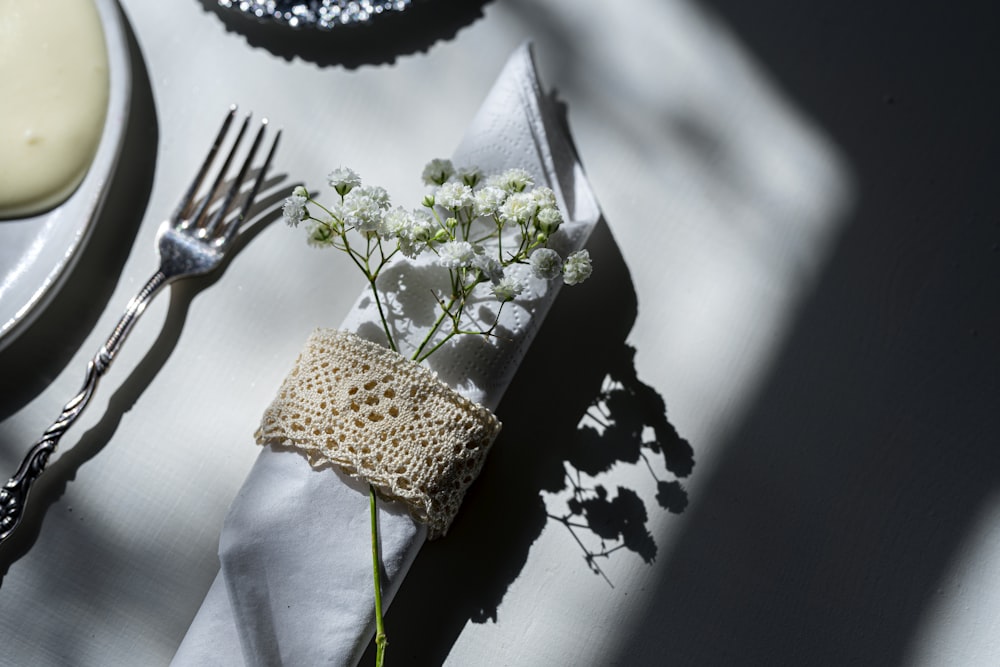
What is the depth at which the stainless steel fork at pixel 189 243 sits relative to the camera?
0.58 meters

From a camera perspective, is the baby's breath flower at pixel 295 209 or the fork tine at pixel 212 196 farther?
the fork tine at pixel 212 196

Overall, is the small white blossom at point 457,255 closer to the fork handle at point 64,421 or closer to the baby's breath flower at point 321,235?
the baby's breath flower at point 321,235

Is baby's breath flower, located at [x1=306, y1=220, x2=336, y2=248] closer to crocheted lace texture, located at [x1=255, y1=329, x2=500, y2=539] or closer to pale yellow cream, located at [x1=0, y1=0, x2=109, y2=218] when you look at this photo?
crocheted lace texture, located at [x1=255, y1=329, x2=500, y2=539]

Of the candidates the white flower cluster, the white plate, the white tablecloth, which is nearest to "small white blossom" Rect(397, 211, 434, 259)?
the white flower cluster

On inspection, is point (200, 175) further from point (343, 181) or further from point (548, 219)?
point (548, 219)

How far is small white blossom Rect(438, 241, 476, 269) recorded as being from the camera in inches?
19.6

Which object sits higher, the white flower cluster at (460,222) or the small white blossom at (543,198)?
the small white blossom at (543,198)

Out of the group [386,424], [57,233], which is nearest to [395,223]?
[386,424]

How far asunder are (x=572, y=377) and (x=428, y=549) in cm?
15

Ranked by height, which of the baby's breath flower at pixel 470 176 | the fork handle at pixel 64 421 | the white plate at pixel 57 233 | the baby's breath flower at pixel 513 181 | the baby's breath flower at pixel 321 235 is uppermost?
the baby's breath flower at pixel 513 181

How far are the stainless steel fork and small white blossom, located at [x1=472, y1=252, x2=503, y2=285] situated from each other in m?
0.21

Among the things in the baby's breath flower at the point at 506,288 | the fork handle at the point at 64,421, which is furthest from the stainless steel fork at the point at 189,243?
the baby's breath flower at the point at 506,288

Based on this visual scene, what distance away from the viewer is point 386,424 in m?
0.53

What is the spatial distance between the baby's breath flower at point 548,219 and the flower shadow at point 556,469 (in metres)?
0.12
